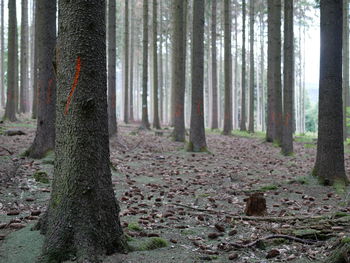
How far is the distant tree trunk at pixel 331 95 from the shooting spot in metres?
8.20

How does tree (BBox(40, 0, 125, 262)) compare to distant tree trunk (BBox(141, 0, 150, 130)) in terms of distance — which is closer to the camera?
tree (BBox(40, 0, 125, 262))

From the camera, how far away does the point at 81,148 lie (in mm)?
3758

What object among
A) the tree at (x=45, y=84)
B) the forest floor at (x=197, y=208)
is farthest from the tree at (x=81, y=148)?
the tree at (x=45, y=84)

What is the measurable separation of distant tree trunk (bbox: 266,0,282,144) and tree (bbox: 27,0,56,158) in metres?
9.13

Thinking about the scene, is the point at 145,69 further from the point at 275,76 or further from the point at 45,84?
the point at 45,84

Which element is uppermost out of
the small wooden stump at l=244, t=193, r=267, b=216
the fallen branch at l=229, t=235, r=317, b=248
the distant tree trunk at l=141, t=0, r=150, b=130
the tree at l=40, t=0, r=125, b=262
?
the distant tree trunk at l=141, t=0, r=150, b=130

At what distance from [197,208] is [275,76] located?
10121 mm

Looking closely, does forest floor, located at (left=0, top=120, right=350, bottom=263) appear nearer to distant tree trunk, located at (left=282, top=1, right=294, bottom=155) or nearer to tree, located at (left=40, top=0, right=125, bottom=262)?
tree, located at (left=40, top=0, right=125, bottom=262)

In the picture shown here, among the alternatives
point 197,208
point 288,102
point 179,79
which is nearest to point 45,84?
point 197,208

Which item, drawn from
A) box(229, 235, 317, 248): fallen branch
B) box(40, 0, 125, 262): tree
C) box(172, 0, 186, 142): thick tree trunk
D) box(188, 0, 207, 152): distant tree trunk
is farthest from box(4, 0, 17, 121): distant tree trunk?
box(229, 235, 317, 248): fallen branch

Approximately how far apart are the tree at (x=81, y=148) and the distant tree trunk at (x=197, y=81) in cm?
945

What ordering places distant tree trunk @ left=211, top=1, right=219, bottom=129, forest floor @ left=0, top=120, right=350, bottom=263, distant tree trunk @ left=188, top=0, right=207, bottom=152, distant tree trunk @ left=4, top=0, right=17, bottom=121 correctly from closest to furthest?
1. forest floor @ left=0, top=120, right=350, bottom=263
2. distant tree trunk @ left=188, top=0, right=207, bottom=152
3. distant tree trunk @ left=4, top=0, right=17, bottom=121
4. distant tree trunk @ left=211, top=1, right=219, bottom=129

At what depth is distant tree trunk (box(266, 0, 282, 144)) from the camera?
1492cm

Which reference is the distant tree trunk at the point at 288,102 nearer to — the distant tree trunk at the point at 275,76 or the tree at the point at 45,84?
the distant tree trunk at the point at 275,76
